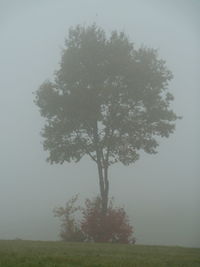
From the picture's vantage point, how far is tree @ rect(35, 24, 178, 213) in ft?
94.3

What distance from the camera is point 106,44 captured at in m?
30.2

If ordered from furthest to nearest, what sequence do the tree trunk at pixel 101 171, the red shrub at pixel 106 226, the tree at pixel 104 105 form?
the tree at pixel 104 105
the tree trunk at pixel 101 171
the red shrub at pixel 106 226

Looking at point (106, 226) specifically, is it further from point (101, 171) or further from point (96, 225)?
point (101, 171)

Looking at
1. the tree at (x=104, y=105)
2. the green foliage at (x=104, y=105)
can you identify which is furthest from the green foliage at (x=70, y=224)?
the green foliage at (x=104, y=105)

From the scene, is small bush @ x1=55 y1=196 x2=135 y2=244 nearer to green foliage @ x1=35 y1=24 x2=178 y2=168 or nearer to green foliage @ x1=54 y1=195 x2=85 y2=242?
green foliage @ x1=54 y1=195 x2=85 y2=242

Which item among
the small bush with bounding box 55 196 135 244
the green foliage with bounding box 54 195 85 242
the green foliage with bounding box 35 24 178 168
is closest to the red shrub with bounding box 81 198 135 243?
the small bush with bounding box 55 196 135 244

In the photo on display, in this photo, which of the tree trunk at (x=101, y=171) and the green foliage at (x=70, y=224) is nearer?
the green foliage at (x=70, y=224)

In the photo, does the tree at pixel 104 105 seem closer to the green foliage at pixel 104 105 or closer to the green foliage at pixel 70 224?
the green foliage at pixel 104 105

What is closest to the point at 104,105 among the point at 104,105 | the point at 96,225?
the point at 104,105

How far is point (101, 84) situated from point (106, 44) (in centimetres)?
396

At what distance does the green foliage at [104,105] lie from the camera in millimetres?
28781

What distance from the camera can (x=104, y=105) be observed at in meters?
29.4

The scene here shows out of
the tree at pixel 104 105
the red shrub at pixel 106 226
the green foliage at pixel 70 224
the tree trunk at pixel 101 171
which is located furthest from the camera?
the tree at pixel 104 105

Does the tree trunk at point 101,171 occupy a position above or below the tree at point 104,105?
below
